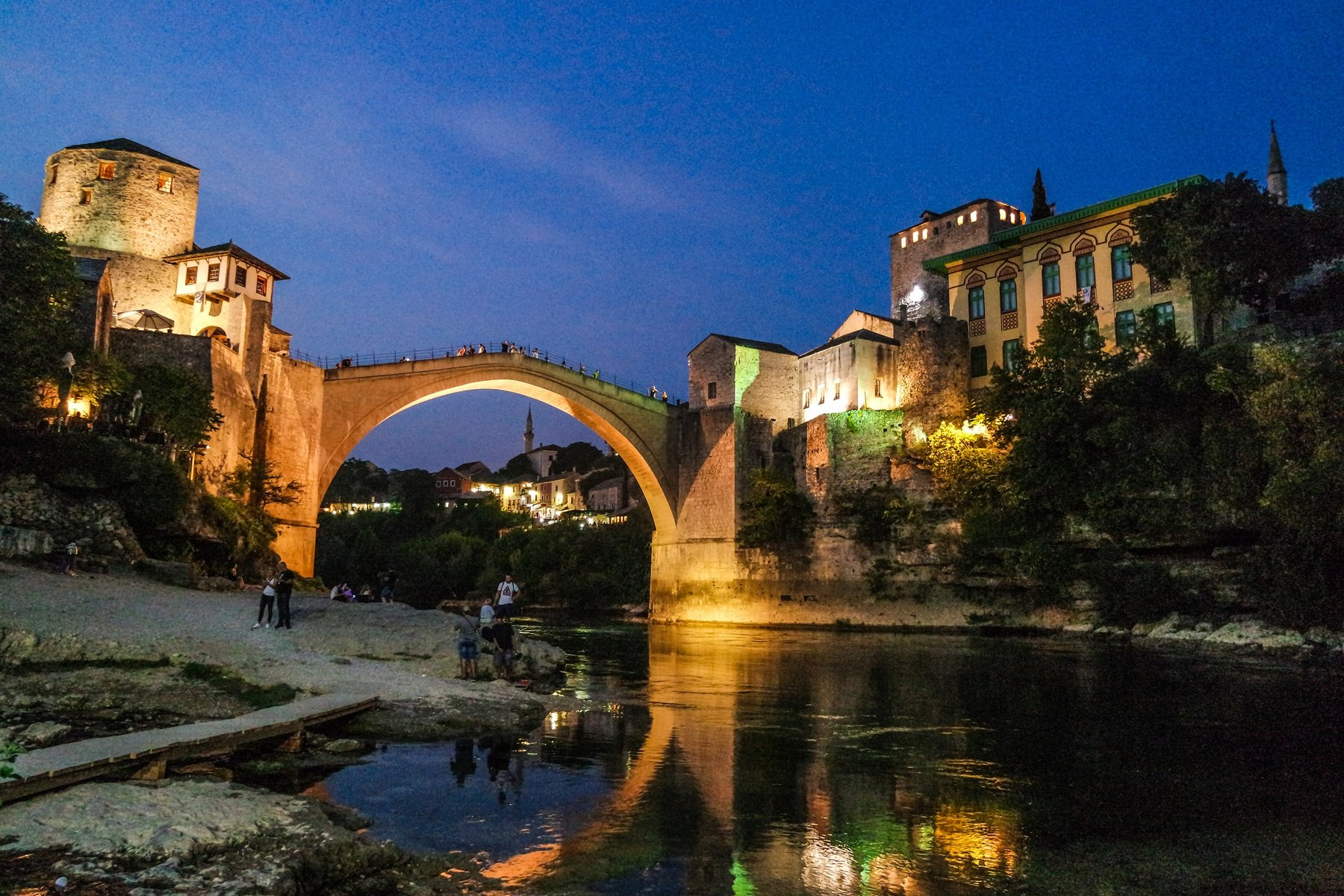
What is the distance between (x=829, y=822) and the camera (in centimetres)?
593

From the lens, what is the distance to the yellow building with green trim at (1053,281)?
29.9 metres

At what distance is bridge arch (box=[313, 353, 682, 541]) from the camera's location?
3241cm

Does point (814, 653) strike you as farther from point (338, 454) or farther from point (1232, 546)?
point (338, 454)

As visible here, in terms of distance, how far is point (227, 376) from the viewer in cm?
2592

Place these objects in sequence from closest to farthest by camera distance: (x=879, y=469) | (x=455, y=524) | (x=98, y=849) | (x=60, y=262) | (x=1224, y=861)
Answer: (x=98, y=849)
(x=1224, y=861)
(x=60, y=262)
(x=879, y=469)
(x=455, y=524)

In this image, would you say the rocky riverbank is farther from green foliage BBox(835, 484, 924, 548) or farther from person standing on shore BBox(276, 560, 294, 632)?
green foliage BBox(835, 484, 924, 548)

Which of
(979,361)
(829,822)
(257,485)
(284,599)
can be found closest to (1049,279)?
(979,361)

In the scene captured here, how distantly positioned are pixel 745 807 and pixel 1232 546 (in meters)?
22.2

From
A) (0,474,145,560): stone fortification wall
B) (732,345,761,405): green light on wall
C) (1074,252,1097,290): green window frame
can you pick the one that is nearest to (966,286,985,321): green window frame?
(1074,252,1097,290): green window frame

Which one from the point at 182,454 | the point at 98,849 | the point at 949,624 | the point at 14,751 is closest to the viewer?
the point at 98,849

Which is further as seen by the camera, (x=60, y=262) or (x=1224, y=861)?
(x=60, y=262)

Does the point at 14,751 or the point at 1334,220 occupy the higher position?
the point at 1334,220

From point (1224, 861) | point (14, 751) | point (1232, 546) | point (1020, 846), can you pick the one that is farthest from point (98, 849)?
point (1232, 546)

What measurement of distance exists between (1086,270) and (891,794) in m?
29.8
